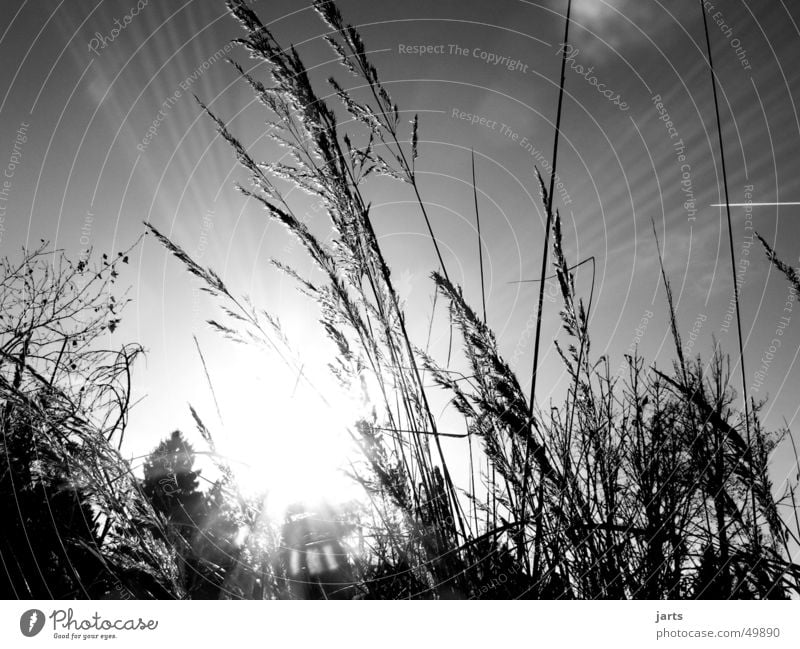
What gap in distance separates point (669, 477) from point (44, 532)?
9.52 feet

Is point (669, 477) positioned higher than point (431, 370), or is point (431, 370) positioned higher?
point (431, 370)

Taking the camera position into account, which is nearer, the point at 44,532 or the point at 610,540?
the point at 610,540

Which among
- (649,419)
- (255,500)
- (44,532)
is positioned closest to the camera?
(255,500)

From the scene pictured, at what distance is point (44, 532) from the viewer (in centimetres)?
194

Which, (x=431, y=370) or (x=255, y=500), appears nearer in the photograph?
(x=255, y=500)

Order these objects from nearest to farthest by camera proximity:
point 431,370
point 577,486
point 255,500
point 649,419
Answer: point 577,486
point 255,500
point 431,370
point 649,419

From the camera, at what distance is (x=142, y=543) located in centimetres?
126

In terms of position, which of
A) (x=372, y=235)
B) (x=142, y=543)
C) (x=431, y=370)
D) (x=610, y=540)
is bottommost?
(x=142, y=543)

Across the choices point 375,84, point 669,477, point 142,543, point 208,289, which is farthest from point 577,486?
point 375,84
